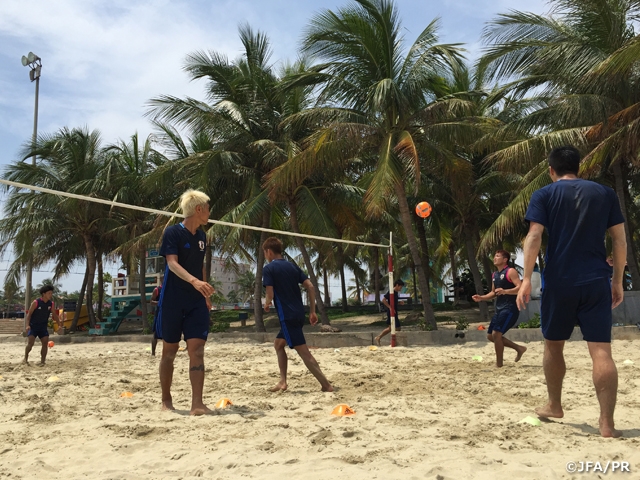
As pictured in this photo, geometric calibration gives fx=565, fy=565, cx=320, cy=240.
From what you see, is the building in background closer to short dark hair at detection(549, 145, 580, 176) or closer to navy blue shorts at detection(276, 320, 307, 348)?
navy blue shorts at detection(276, 320, 307, 348)

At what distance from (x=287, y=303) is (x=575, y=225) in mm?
2937

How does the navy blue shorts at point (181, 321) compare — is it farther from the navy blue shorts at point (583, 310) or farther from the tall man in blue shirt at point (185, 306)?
the navy blue shorts at point (583, 310)

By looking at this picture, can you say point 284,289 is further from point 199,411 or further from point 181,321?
point 199,411

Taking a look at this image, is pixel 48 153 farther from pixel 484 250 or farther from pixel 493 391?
pixel 493 391

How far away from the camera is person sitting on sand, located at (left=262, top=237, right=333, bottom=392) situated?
212 inches

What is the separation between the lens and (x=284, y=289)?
5539mm

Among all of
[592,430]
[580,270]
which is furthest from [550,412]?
[580,270]

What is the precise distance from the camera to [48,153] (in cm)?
2247

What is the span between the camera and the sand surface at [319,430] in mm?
2883

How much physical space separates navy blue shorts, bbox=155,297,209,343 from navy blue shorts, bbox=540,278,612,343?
2.50 metres

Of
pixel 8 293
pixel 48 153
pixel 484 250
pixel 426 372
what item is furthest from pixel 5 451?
pixel 8 293

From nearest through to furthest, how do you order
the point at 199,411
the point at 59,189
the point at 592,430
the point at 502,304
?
the point at 592,430
the point at 199,411
the point at 502,304
the point at 59,189

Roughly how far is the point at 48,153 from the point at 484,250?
17.1 metres

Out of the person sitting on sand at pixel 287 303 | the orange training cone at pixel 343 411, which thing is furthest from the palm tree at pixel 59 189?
the orange training cone at pixel 343 411
